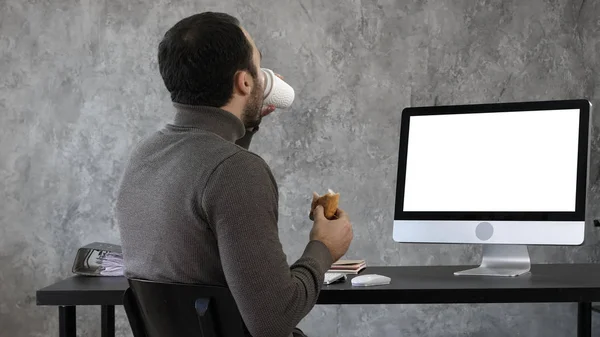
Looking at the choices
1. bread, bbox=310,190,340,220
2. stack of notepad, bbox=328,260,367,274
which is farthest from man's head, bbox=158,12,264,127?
stack of notepad, bbox=328,260,367,274

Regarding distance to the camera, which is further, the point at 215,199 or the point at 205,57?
the point at 205,57

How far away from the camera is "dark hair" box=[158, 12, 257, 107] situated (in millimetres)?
1515

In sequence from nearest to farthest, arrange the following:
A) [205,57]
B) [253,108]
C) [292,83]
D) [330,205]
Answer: [205,57] → [253,108] → [330,205] → [292,83]

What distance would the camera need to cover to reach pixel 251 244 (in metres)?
1.37

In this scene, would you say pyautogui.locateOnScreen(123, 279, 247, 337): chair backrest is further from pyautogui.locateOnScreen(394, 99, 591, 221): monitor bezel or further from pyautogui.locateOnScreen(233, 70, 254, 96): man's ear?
pyautogui.locateOnScreen(394, 99, 591, 221): monitor bezel

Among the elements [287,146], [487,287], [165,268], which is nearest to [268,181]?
[165,268]

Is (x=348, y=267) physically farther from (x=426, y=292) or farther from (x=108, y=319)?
(x=108, y=319)

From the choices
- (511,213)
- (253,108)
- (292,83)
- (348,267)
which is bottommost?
(348,267)

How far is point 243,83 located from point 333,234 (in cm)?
35

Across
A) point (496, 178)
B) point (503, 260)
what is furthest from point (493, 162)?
point (503, 260)

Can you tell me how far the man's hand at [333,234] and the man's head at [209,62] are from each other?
0.29 metres

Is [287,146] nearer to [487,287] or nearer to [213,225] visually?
[487,287]

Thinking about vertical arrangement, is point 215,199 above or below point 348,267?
above

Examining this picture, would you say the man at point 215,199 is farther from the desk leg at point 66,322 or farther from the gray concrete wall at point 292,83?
the gray concrete wall at point 292,83
